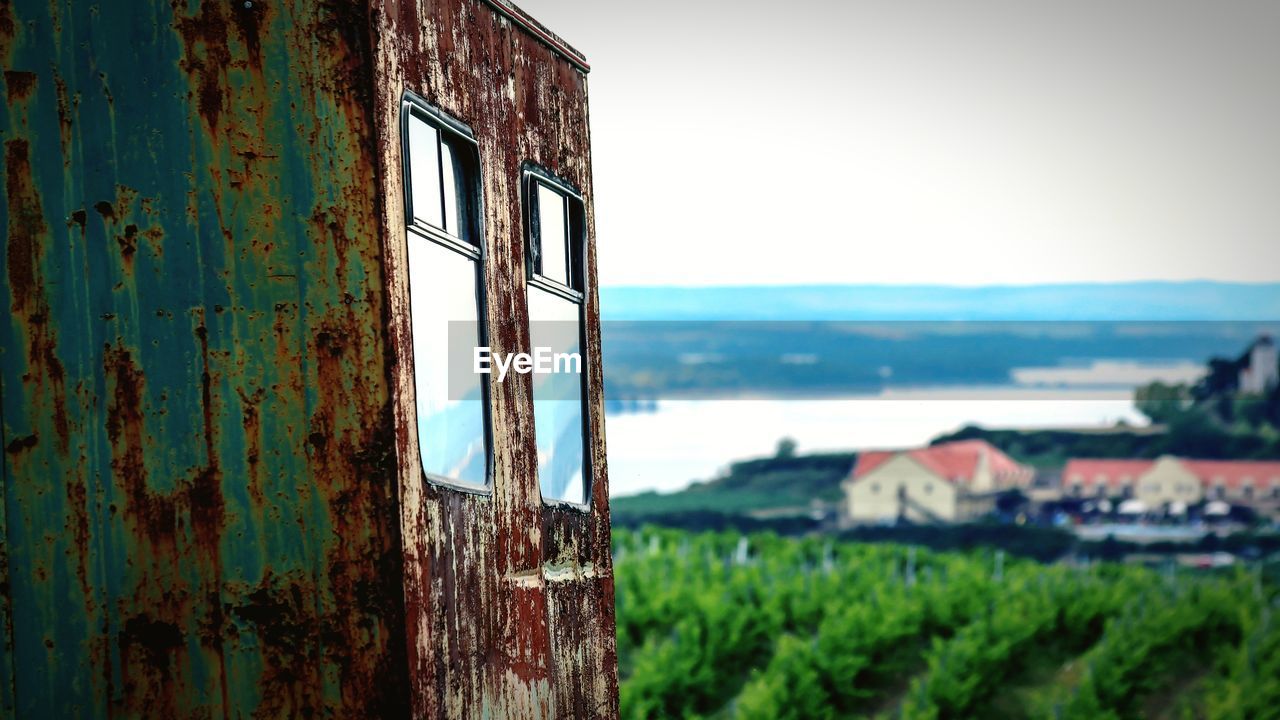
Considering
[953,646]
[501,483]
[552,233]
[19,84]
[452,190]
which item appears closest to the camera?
[19,84]

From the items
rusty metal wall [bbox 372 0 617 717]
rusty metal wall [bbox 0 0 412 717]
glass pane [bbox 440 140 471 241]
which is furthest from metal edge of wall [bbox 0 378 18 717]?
glass pane [bbox 440 140 471 241]

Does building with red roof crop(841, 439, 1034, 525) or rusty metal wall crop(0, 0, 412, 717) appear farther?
building with red roof crop(841, 439, 1034, 525)

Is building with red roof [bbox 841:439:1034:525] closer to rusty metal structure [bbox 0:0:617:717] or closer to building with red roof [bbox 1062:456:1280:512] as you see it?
building with red roof [bbox 1062:456:1280:512]

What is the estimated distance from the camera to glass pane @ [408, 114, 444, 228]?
11.6 ft

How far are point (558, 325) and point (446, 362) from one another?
1237mm

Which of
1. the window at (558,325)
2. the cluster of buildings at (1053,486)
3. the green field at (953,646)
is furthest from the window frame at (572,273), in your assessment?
the cluster of buildings at (1053,486)

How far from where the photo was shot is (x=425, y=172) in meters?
3.67

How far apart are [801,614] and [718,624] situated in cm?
186

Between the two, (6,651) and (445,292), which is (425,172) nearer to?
(445,292)

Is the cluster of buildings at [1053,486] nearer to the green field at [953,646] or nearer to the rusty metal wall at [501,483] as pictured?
the green field at [953,646]

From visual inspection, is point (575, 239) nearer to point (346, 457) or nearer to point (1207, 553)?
point (346, 457)

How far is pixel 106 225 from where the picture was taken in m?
3.36

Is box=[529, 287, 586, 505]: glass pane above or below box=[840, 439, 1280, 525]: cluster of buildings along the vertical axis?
above

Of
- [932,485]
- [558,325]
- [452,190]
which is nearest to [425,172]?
[452,190]
